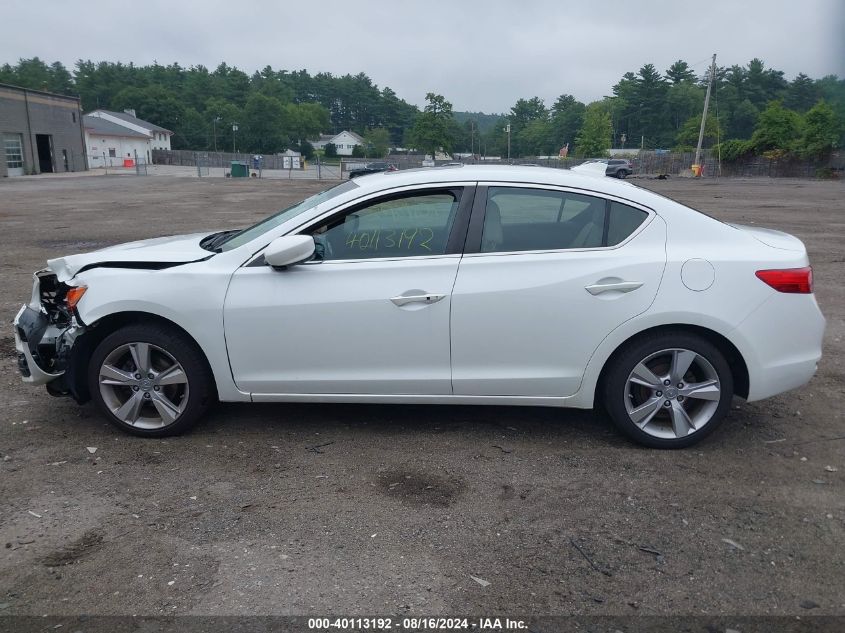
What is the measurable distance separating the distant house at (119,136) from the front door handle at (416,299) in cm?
7602

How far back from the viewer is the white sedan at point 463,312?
4.09 m

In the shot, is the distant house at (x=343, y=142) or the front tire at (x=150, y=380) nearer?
the front tire at (x=150, y=380)

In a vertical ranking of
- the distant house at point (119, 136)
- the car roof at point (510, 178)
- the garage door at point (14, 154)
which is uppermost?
the distant house at point (119, 136)

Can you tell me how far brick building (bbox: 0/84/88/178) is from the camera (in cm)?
5431

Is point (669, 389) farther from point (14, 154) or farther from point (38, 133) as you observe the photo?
point (38, 133)

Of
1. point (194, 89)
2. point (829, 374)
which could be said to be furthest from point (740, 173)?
point (194, 89)

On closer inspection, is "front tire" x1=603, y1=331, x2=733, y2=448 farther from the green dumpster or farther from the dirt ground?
the green dumpster

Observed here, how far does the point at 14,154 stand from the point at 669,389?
205ft

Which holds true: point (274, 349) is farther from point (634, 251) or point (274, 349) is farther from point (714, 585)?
point (714, 585)

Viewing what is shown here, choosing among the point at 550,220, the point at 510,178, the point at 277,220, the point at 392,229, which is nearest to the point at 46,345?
the point at 277,220

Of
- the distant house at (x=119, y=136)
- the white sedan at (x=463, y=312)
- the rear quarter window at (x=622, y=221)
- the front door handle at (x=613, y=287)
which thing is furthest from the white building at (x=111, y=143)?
the front door handle at (x=613, y=287)

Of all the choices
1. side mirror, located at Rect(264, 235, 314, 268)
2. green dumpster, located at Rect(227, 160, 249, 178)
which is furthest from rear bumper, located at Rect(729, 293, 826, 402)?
green dumpster, located at Rect(227, 160, 249, 178)

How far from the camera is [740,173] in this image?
61.8 metres

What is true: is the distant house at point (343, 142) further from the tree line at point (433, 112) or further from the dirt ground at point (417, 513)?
the dirt ground at point (417, 513)
